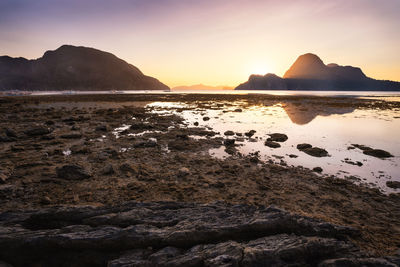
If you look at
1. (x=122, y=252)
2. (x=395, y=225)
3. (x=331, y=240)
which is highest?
(x=331, y=240)

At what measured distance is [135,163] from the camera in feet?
30.1

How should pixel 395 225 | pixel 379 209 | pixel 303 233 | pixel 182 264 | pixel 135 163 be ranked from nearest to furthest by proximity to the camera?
pixel 182 264
pixel 303 233
pixel 395 225
pixel 379 209
pixel 135 163

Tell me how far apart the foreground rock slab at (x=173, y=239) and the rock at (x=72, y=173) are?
9.46ft

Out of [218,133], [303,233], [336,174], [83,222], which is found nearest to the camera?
[303,233]

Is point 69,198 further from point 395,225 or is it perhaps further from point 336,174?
point 336,174

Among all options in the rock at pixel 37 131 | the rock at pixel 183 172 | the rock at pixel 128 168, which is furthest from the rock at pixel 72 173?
the rock at pixel 37 131

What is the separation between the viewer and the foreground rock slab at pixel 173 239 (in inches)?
129

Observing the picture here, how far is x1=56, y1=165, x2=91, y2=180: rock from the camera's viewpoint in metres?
7.38

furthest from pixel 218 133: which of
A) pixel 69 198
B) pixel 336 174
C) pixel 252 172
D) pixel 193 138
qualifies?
pixel 69 198

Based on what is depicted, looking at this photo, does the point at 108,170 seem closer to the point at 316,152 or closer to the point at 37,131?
the point at 37,131

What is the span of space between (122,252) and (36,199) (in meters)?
4.47

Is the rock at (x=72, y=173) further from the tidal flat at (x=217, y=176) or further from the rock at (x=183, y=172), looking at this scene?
the rock at (x=183, y=172)

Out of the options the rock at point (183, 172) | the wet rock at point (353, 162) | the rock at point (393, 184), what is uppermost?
the wet rock at point (353, 162)

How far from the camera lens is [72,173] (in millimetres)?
7480
